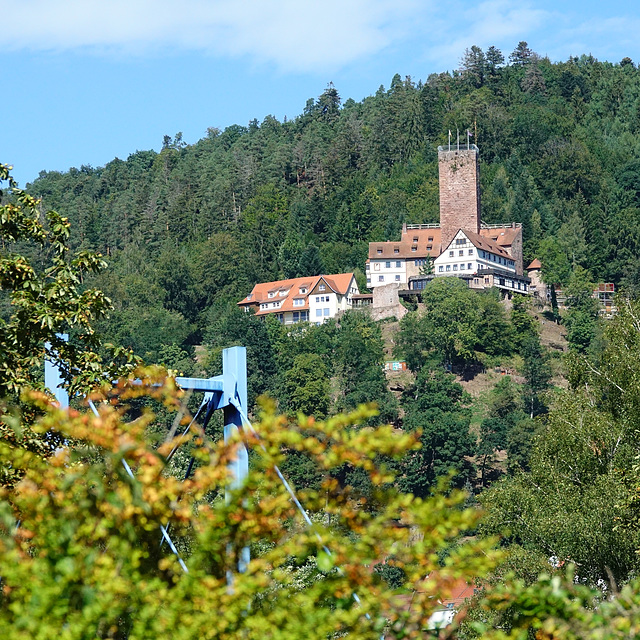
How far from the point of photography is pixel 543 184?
4574 inches

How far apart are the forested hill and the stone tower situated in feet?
26.4

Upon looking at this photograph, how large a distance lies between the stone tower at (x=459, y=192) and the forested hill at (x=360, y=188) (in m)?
8.04

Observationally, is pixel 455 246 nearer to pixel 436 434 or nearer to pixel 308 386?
pixel 308 386

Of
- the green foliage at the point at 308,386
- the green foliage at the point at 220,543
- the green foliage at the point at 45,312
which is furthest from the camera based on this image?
the green foliage at the point at 308,386

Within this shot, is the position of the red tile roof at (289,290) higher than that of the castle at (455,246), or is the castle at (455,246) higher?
the castle at (455,246)

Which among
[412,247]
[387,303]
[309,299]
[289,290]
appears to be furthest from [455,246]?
[289,290]

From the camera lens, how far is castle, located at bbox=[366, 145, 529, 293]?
87312 millimetres

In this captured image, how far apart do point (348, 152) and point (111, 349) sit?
115674mm

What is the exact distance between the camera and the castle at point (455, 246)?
87312 mm

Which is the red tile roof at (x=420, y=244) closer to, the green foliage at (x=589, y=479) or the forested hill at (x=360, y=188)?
the forested hill at (x=360, y=188)

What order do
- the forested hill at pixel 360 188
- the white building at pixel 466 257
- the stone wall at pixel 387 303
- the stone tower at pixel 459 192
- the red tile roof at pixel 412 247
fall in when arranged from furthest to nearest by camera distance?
1. the forested hill at pixel 360 188
2. the stone tower at pixel 459 192
3. the red tile roof at pixel 412 247
4. the white building at pixel 466 257
5. the stone wall at pixel 387 303

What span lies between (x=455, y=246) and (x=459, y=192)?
5.33 meters

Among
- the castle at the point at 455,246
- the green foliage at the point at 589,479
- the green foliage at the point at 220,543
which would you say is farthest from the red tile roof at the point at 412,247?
the green foliage at the point at 220,543

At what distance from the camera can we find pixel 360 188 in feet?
376
